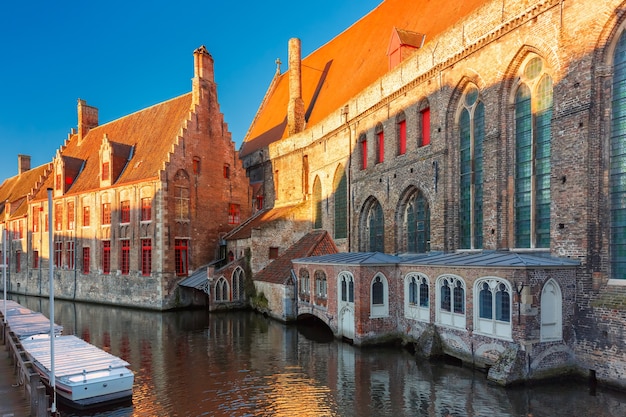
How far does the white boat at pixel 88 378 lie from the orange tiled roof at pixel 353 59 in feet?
52.7

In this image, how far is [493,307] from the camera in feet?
36.1

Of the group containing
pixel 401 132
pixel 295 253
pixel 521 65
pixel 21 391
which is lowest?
pixel 21 391

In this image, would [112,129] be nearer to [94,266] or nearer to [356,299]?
[94,266]

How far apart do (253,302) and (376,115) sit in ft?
38.4

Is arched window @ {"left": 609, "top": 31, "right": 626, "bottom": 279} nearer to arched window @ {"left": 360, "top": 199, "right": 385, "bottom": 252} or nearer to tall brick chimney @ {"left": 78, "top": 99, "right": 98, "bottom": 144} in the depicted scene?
arched window @ {"left": 360, "top": 199, "right": 385, "bottom": 252}

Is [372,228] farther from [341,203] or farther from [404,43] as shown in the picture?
[404,43]

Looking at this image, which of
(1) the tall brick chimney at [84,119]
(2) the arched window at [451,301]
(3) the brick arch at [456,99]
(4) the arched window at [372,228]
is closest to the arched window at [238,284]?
(4) the arched window at [372,228]

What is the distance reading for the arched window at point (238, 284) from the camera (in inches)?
948

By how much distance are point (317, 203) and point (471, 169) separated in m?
12.3

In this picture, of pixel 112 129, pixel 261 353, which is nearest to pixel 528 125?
pixel 261 353

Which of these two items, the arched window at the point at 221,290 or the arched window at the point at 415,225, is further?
the arched window at the point at 221,290

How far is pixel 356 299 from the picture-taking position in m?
14.7

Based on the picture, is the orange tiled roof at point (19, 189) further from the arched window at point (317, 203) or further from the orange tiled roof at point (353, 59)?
the arched window at point (317, 203)

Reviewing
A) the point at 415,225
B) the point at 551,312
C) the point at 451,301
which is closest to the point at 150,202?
the point at 415,225
